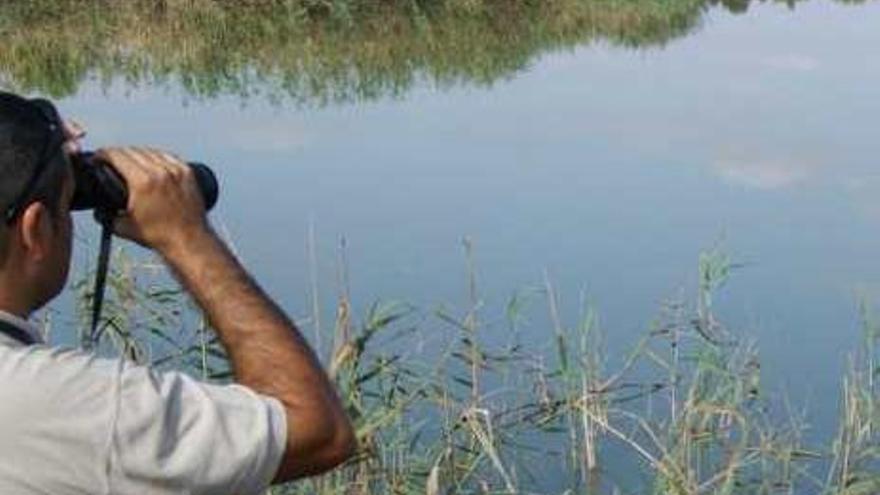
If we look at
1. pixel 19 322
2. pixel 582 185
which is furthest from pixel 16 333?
pixel 582 185

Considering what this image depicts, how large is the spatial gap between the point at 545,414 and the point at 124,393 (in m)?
2.26

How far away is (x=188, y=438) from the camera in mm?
1232

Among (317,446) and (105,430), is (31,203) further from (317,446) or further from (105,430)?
(317,446)

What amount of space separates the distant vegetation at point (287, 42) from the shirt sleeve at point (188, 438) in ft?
25.3

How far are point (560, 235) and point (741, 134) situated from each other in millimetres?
2533

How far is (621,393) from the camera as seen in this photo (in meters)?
3.87

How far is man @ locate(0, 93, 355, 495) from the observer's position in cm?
121

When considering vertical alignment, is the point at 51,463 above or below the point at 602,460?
above

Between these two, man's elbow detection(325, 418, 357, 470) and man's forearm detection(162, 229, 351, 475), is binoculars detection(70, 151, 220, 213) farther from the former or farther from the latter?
man's elbow detection(325, 418, 357, 470)

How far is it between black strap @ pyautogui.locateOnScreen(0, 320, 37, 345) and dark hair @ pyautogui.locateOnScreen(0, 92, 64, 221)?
0.28 feet

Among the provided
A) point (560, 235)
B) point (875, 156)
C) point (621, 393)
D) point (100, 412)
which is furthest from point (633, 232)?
point (100, 412)

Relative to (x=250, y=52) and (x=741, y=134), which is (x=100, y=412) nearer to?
(x=741, y=134)

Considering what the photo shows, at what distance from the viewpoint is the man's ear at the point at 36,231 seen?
125 centimetres

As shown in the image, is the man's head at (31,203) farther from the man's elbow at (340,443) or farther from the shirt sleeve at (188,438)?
the man's elbow at (340,443)
